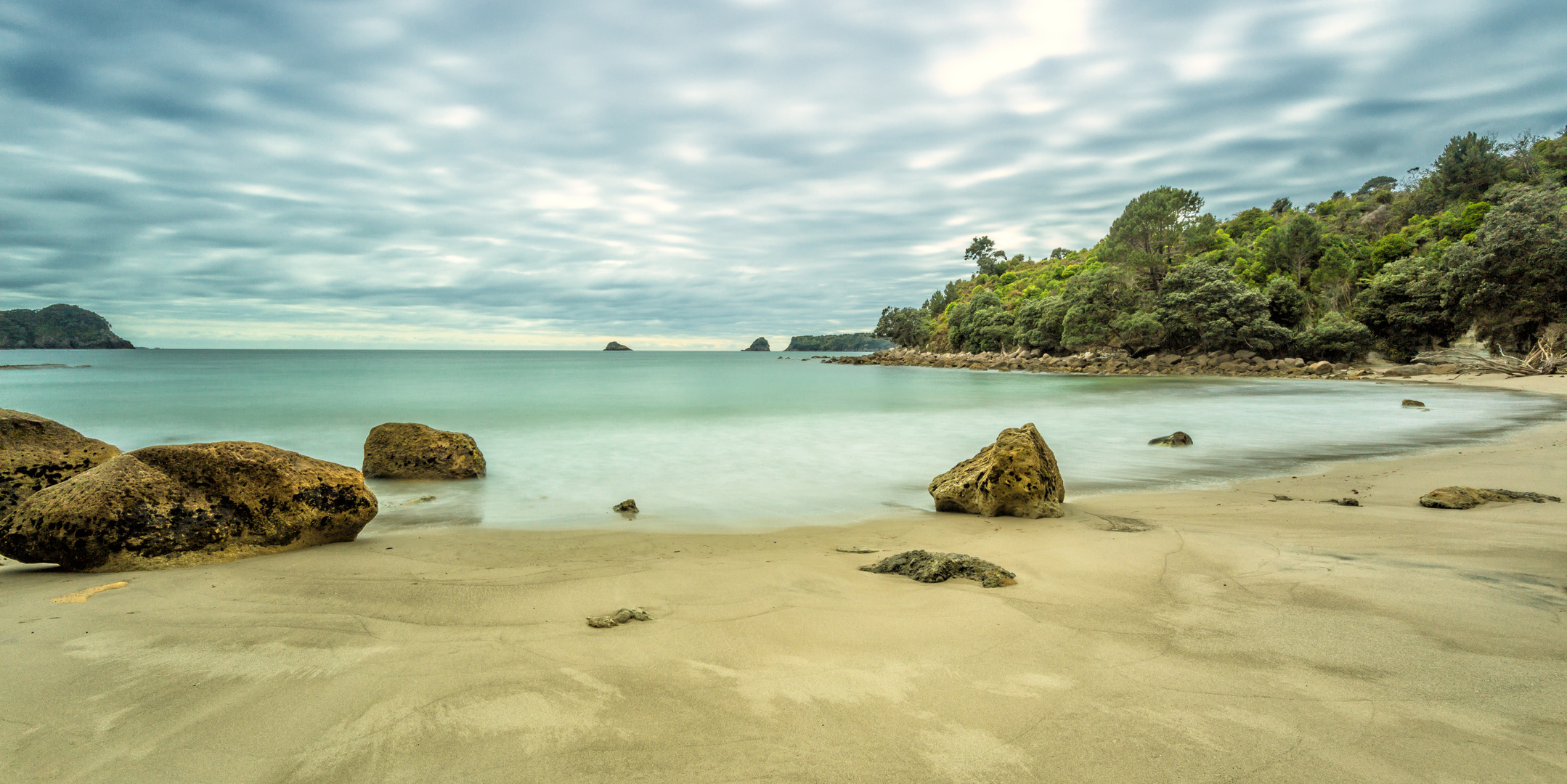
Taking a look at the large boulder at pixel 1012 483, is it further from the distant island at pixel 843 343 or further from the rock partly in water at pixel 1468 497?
the distant island at pixel 843 343

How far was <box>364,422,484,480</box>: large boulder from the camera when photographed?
862 cm

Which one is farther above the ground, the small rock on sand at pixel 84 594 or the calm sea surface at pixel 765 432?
the small rock on sand at pixel 84 594

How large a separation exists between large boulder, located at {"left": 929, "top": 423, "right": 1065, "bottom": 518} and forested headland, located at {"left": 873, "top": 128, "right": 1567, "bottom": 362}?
38.5 m

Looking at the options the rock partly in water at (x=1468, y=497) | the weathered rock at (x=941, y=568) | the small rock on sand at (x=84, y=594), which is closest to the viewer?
the small rock on sand at (x=84, y=594)

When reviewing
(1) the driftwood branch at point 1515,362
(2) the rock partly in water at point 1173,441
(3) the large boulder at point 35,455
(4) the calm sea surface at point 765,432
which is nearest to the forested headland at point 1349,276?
(1) the driftwood branch at point 1515,362

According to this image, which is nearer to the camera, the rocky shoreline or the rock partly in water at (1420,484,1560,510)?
the rock partly in water at (1420,484,1560,510)

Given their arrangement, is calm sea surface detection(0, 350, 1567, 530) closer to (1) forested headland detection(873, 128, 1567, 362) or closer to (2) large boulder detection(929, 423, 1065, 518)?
(2) large boulder detection(929, 423, 1065, 518)

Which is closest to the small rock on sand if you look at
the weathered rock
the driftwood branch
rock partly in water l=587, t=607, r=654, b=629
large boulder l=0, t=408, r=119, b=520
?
large boulder l=0, t=408, r=119, b=520

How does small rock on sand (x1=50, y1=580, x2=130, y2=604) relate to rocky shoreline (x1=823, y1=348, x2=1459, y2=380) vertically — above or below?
below

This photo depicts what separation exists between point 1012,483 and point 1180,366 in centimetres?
4461

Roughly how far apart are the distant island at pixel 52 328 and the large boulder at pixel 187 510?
158m

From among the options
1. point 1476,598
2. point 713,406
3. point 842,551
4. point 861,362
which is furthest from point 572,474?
point 861,362

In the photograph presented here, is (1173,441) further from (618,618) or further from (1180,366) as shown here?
(1180,366)

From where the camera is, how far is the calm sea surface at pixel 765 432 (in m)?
7.99
